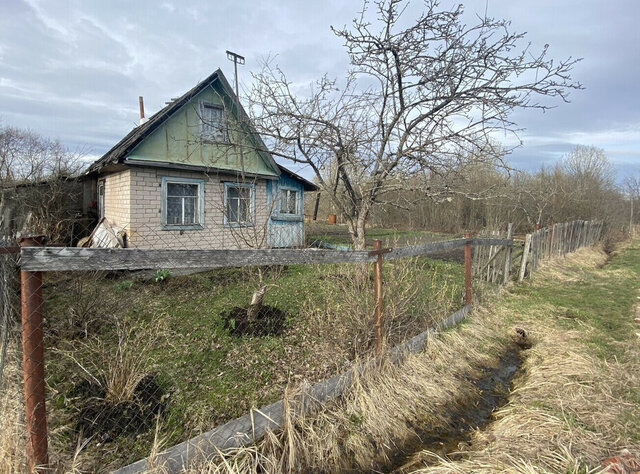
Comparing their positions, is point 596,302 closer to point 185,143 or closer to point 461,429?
point 461,429

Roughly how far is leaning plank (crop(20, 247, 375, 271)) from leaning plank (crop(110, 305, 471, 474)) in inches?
49.0

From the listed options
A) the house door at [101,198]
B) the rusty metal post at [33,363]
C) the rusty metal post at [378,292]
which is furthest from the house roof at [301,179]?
the rusty metal post at [33,363]

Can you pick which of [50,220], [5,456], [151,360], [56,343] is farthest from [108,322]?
[50,220]

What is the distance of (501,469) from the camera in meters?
2.40

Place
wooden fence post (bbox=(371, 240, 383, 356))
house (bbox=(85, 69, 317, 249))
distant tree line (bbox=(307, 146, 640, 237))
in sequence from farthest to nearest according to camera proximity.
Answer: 1. distant tree line (bbox=(307, 146, 640, 237))
2. house (bbox=(85, 69, 317, 249))
3. wooden fence post (bbox=(371, 240, 383, 356))

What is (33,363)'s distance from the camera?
1.79m

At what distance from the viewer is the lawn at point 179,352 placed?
2791 mm

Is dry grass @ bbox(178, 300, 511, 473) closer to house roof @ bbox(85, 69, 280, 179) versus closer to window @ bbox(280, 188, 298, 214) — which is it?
house roof @ bbox(85, 69, 280, 179)

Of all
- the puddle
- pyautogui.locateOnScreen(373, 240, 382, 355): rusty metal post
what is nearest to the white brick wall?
pyautogui.locateOnScreen(373, 240, 382, 355): rusty metal post

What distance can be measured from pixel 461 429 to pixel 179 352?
3233 millimetres

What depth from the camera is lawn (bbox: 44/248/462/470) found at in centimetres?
279

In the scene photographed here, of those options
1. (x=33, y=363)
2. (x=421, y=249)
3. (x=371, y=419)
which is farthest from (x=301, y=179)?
(x=33, y=363)

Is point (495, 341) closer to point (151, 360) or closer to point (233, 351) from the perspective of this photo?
point (233, 351)

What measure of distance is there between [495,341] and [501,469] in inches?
125
